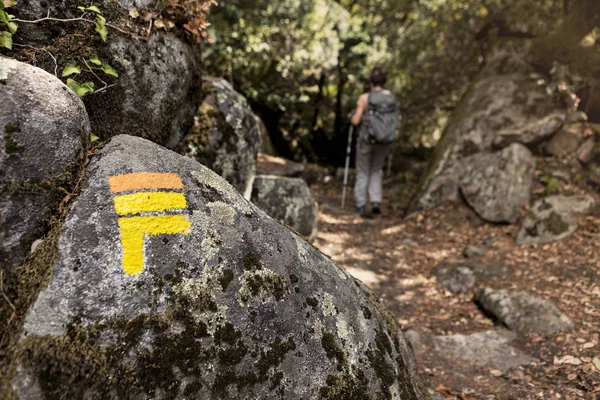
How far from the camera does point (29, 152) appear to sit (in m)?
2.31

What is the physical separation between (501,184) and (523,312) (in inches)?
153

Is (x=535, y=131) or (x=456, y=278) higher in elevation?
(x=535, y=131)

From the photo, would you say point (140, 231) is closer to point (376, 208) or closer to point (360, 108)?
point (360, 108)

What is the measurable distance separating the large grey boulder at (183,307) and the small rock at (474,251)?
5.13 meters

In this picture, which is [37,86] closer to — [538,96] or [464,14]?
[538,96]

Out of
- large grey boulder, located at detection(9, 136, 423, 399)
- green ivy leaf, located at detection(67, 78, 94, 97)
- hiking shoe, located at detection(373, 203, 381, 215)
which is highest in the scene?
green ivy leaf, located at detection(67, 78, 94, 97)

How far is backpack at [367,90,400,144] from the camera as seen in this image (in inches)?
366

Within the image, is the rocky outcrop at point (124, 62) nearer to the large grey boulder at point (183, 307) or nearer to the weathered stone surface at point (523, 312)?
the large grey boulder at point (183, 307)

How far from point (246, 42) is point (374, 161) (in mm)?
4053

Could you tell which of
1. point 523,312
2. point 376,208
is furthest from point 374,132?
point 523,312

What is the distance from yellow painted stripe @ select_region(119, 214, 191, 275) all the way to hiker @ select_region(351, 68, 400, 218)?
7.45 meters

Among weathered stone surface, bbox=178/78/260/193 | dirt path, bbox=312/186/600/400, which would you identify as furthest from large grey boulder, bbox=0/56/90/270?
dirt path, bbox=312/186/600/400

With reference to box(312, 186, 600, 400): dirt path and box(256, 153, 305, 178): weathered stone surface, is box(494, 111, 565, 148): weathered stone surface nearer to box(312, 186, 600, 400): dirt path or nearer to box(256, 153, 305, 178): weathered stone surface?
box(312, 186, 600, 400): dirt path

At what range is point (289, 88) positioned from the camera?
1189 centimetres
